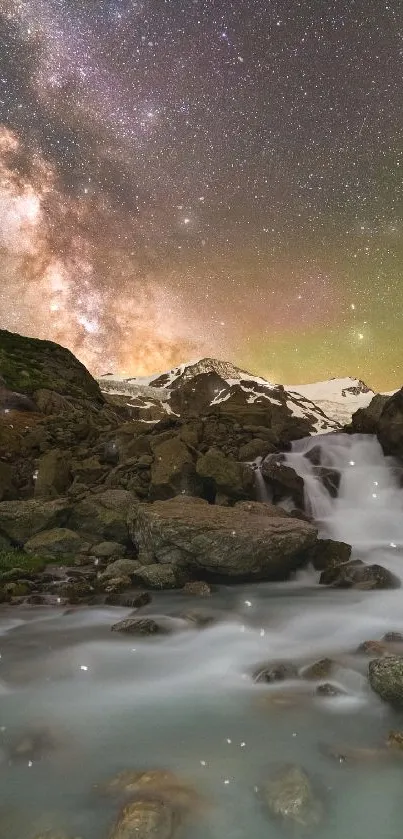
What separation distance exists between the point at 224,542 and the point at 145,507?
3.27 meters

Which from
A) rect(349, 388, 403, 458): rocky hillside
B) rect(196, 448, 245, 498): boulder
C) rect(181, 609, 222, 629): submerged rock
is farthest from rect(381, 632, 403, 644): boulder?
rect(349, 388, 403, 458): rocky hillside

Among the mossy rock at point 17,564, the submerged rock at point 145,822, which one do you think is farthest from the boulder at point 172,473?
the submerged rock at point 145,822

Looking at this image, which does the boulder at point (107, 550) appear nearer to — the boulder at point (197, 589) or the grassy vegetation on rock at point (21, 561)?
the grassy vegetation on rock at point (21, 561)

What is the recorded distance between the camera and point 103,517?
1622 cm

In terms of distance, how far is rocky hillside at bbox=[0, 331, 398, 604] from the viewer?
1275cm

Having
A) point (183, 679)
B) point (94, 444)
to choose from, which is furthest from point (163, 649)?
point (94, 444)

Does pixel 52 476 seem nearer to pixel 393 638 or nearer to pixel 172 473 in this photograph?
pixel 172 473

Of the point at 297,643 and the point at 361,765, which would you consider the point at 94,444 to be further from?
the point at 361,765

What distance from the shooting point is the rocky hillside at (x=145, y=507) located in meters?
12.8

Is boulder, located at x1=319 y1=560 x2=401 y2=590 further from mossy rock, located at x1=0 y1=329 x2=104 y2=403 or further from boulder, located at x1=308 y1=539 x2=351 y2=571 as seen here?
mossy rock, located at x1=0 y1=329 x2=104 y2=403

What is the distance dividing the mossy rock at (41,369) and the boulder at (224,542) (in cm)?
3172

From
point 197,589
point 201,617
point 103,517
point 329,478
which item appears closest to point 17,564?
point 103,517

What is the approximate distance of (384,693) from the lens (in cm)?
645

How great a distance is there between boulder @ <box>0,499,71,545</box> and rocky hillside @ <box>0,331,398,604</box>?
0.03 metres
